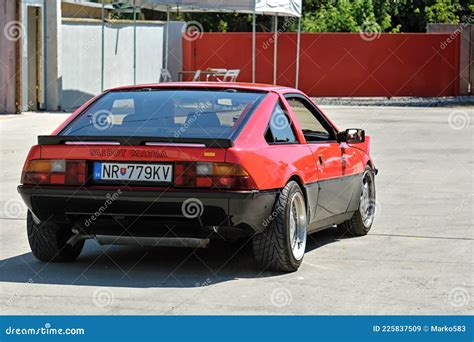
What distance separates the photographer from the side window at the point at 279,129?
26.9ft

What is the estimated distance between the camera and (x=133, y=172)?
25.2 ft

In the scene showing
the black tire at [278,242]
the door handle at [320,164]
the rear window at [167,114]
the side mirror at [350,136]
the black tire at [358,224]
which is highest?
the rear window at [167,114]

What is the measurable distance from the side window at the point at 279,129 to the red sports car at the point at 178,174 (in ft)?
0.04

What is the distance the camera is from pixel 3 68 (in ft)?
80.7

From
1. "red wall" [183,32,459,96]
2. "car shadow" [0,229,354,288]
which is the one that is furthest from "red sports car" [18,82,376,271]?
"red wall" [183,32,459,96]

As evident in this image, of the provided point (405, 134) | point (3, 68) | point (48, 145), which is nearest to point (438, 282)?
point (48, 145)

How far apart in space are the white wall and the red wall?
3.70 meters

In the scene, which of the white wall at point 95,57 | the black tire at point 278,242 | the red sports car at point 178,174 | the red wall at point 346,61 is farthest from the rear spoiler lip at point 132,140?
the red wall at point 346,61

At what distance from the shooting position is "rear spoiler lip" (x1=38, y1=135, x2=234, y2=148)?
7555 millimetres

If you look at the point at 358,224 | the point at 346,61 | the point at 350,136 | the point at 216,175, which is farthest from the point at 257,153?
the point at 346,61

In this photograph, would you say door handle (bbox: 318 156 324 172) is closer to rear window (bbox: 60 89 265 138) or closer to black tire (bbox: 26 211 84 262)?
rear window (bbox: 60 89 265 138)

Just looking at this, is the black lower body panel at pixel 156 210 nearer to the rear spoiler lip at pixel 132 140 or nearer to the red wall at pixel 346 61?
the rear spoiler lip at pixel 132 140

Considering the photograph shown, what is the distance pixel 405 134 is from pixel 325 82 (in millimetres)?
14643
